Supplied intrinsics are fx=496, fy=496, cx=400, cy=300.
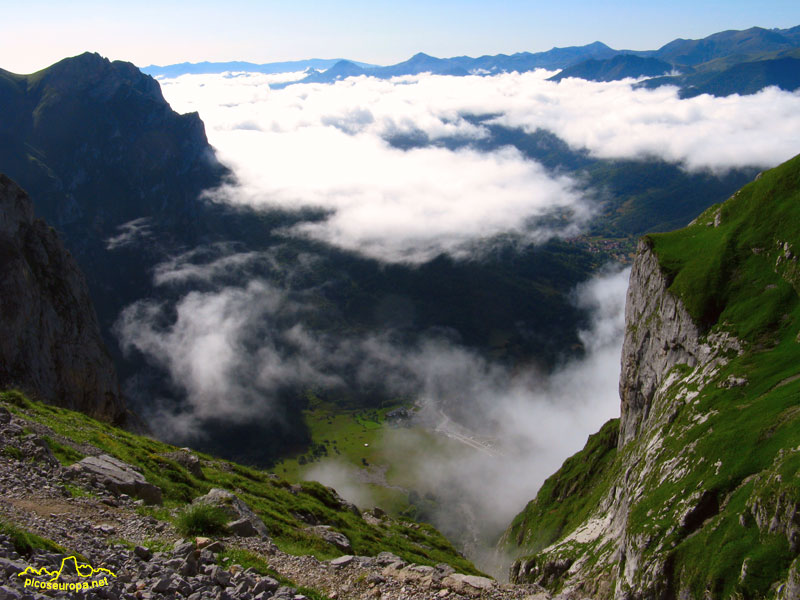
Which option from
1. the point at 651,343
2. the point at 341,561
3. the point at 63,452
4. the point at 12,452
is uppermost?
the point at 651,343

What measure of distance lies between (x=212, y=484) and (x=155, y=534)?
2125 centimetres

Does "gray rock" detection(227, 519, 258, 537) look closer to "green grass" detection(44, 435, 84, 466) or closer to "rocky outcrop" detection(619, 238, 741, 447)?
"green grass" detection(44, 435, 84, 466)

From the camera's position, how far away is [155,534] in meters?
25.6

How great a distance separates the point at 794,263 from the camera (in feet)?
210

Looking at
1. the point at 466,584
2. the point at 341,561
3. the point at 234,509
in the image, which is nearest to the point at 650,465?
the point at 466,584

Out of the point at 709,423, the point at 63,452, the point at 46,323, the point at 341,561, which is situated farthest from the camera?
the point at 46,323

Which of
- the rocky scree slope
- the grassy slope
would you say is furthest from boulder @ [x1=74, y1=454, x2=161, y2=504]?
the grassy slope

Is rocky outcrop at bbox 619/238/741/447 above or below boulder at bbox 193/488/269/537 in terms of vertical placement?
above

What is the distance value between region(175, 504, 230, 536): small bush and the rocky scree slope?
75mm

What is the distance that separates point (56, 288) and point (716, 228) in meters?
128

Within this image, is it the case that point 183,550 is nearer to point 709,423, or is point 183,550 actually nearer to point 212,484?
point 212,484

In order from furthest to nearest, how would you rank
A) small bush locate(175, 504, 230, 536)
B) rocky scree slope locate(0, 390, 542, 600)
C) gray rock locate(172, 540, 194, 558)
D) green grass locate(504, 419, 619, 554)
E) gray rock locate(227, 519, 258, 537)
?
1. green grass locate(504, 419, 619, 554)
2. gray rock locate(227, 519, 258, 537)
3. small bush locate(175, 504, 230, 536)
4. gray rock locate(172, 540, 194, 558)
5. rocky scree slope locate(0, 390, 542, 600)

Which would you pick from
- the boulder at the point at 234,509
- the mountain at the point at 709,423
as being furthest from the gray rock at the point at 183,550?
the mountain at the point at 709,423

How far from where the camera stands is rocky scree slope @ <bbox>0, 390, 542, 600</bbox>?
1916cm
